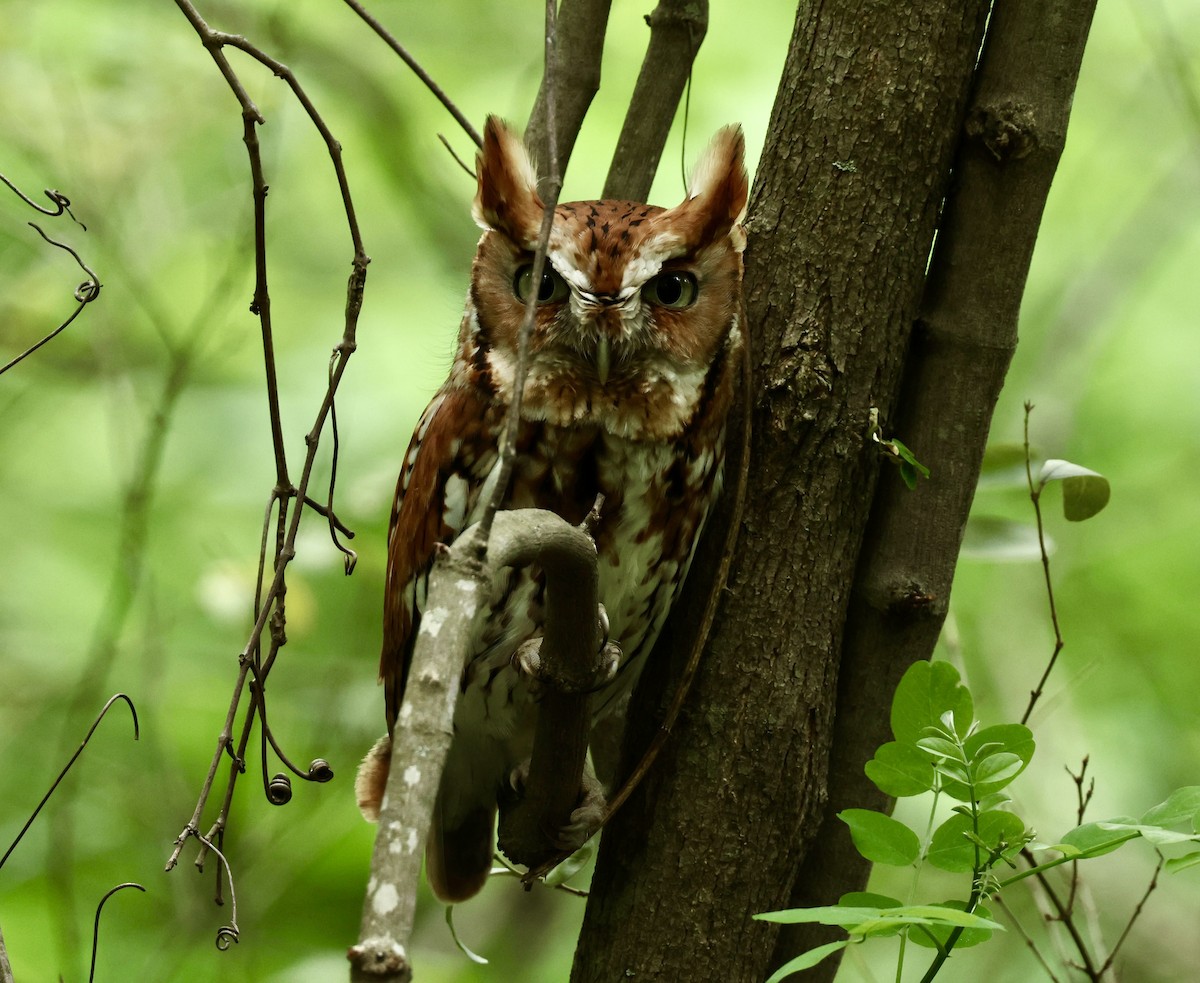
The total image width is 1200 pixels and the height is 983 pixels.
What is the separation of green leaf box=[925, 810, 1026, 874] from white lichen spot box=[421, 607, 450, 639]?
0.60 m

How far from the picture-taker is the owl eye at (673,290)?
62.2 inches

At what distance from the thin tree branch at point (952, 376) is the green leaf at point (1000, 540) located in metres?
0.25

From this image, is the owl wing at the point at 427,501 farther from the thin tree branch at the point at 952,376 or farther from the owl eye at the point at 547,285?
the thin tree branch at the point at 952,376

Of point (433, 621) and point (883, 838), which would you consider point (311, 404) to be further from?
point (433, 621)

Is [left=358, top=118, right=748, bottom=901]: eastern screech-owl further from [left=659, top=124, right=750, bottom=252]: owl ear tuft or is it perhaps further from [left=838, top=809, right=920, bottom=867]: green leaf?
[left=838, top=809, right=920, bottom=867]: green leaf

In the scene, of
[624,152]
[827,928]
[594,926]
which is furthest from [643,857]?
[624,152]

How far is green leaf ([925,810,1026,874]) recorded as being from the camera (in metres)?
1.11

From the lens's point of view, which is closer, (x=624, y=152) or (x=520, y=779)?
(x=520, y=779)

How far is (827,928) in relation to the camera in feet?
5.32

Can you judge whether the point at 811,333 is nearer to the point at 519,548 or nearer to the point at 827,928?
the point at 519,548

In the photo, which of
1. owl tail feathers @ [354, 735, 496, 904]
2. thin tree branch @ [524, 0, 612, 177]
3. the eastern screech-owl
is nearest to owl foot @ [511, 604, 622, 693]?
the eastern screech-owl

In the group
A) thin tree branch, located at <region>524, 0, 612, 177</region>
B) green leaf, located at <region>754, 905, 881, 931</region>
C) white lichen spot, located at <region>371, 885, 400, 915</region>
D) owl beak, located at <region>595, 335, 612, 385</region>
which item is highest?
thin tree branch, located at <region>524, 0, 612, 177</region>

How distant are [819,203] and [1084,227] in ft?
8.78

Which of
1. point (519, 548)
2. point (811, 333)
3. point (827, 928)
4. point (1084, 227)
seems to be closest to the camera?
point (519, 548)
